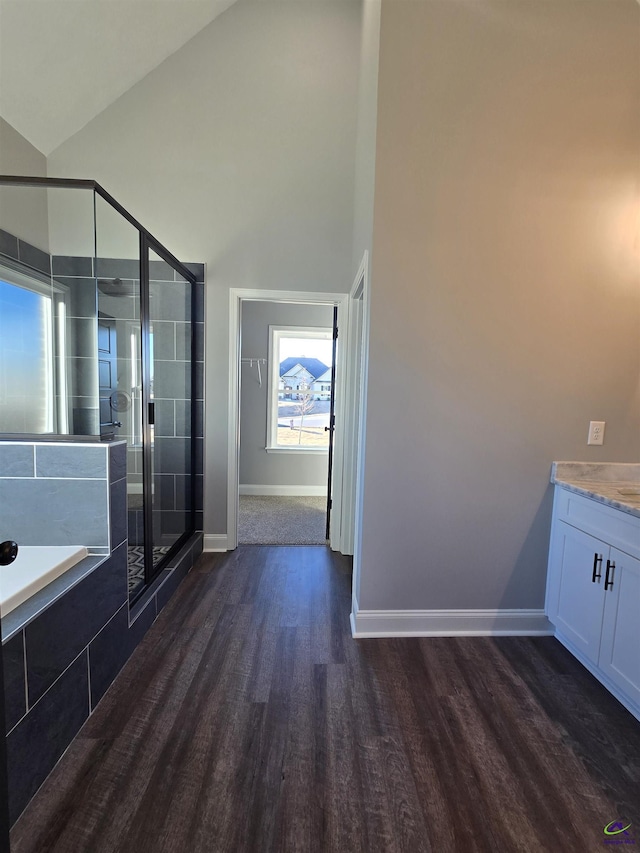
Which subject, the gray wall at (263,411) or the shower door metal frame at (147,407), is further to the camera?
the gray wall at (263,411)

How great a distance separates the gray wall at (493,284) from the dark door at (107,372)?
4.10ft

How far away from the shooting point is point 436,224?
6.22 ft

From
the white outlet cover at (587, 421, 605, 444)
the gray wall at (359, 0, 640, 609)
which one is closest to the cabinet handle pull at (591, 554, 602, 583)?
the gray wall at (359, 0, 640, 609)

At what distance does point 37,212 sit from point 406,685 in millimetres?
2832

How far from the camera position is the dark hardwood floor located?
1.14 meters

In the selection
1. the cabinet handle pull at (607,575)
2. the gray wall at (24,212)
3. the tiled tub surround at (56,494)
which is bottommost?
the cabinet handle pull at (607,575)

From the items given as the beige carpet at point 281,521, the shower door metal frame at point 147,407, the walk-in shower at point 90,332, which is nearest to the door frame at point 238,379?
the beige carpet at point 281,521

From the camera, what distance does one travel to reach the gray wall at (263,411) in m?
4.66

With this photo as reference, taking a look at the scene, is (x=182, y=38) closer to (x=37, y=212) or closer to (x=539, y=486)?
(x=37, y=212)

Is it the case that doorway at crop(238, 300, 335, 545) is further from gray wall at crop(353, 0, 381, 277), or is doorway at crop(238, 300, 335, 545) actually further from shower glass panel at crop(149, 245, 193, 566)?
gray wall at crop(353, 0, 381, 277)

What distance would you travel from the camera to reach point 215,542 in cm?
312

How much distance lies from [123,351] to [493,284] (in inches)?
77.2

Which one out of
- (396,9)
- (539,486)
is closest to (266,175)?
(396,9)

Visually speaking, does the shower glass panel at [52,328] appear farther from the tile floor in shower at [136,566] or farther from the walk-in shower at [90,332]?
the tile floor in shower at [136,566]
